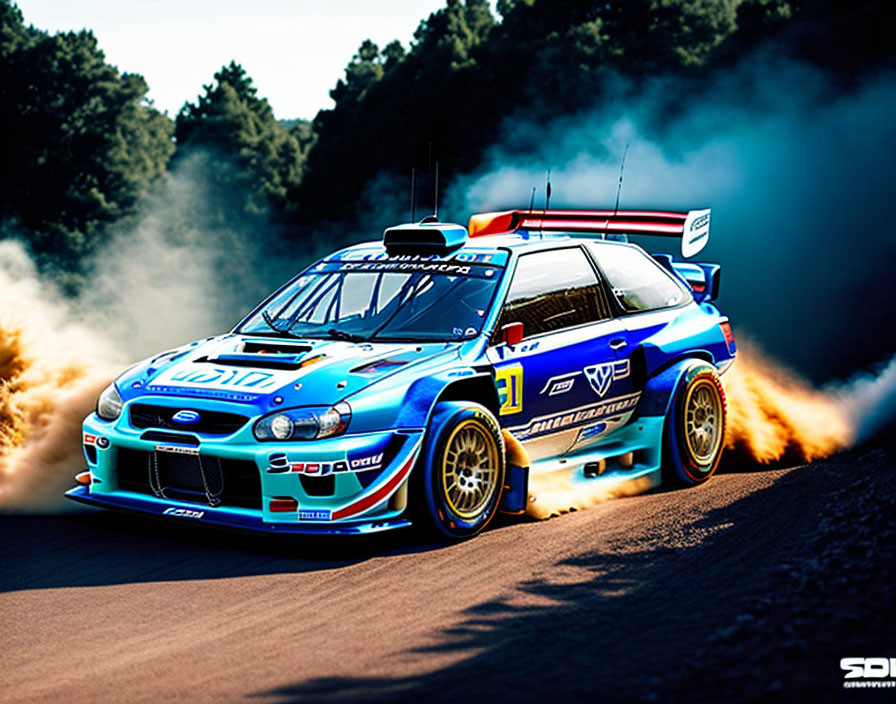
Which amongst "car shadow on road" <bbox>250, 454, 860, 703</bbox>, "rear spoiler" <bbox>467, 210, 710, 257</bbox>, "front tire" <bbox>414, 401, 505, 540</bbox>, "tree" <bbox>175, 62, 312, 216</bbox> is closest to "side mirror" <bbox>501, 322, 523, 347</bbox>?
"front tire" <bbox>414, 401, 505, 540</bbox>

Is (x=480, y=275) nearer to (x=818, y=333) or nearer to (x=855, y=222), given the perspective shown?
(x=818, y=333)

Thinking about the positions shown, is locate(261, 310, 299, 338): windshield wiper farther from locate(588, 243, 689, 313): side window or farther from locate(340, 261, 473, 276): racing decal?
locate(588, 243, 689, 313): side window

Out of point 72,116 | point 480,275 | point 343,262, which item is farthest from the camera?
Answer: point 72,116

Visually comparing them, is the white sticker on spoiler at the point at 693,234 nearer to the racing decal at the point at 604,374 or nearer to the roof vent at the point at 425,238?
the racing decal at the point at 604,374

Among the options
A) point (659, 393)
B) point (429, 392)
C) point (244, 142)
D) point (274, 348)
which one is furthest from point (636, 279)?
point (244, 142)

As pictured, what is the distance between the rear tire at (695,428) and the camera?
25.6 ft

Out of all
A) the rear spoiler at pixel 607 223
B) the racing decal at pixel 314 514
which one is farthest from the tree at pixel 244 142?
the racing decal at pixel 314 514

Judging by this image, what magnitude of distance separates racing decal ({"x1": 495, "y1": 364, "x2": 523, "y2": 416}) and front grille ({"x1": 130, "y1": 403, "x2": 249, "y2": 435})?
1501 mm

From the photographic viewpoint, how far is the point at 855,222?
22812mm

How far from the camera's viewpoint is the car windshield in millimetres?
6895

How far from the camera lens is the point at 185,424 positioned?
621 cm

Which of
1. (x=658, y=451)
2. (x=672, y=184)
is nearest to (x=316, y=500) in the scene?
(x=658, y=451)

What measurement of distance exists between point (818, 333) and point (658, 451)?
13307 mm

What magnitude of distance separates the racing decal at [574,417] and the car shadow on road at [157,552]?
36.4 inches
